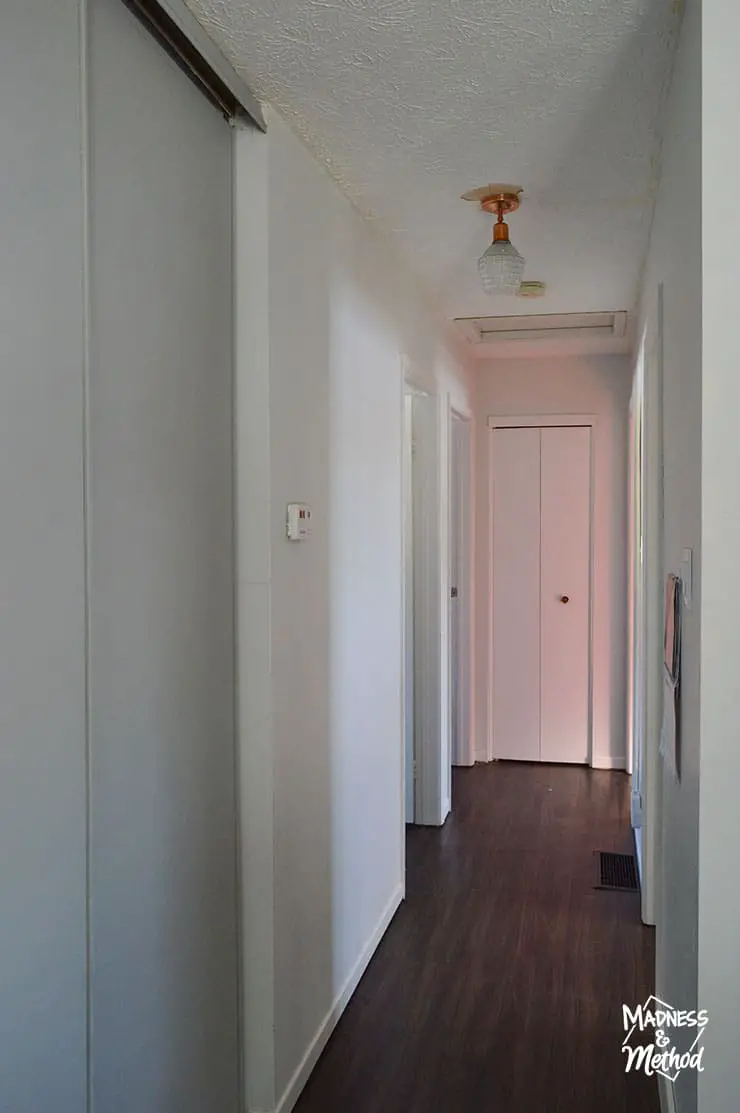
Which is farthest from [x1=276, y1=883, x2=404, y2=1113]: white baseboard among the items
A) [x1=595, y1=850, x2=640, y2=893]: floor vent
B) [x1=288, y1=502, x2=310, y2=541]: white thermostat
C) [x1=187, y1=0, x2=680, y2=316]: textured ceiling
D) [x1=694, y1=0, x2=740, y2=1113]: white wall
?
[x1=187, y1=0, x2=680, y2=316]: textured ceiling

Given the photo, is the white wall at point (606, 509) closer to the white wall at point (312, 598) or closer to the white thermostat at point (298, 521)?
the white wall at point (312, 598)

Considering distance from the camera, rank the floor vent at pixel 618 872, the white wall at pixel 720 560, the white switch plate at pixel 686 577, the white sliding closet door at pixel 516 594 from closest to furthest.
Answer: the white wall at pixel 720 560 < the white switch plate at pixel 686 577 < the floor vent at pixel 618 872 < the white sliding closet door at pixel 516 594

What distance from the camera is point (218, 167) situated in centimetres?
203

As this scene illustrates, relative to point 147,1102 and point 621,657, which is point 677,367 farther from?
point 621,657

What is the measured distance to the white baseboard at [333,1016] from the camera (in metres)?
2.28

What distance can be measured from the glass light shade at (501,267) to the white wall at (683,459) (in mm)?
437

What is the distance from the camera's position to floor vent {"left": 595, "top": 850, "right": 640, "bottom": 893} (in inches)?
144

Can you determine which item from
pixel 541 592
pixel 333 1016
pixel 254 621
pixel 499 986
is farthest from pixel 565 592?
pixel 254 621

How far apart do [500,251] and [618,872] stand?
8.34ft

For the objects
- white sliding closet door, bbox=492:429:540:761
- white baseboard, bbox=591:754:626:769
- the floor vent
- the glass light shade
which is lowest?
the floor vent

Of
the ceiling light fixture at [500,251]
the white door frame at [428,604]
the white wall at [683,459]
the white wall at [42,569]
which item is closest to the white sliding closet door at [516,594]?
the white door frame at [428,604]

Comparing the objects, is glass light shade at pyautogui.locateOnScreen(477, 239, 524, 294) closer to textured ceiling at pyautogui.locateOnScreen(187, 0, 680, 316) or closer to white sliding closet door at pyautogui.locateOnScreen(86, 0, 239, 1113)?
textured ceiling at pyautogui.locateOnScreen(187, 0, 680, 316)

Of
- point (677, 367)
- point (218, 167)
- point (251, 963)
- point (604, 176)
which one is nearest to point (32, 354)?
point (218, 167)

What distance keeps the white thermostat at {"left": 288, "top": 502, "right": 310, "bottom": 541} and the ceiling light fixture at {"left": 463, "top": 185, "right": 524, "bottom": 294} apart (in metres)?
0.93
